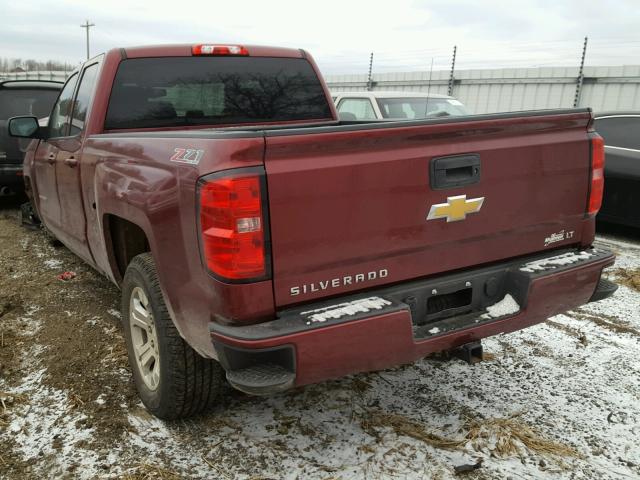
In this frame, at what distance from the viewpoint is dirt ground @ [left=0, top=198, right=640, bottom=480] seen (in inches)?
96.2

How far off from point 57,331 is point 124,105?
1.66 m

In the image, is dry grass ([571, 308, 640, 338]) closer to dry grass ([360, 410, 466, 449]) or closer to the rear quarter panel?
dry grass ([360, 410, 466, 449])

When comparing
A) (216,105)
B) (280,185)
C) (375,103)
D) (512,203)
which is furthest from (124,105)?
(375,103)

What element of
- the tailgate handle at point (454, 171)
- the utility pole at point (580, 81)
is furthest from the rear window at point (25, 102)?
the utility pole at point (580, 81)

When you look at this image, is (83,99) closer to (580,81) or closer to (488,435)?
(488,435)

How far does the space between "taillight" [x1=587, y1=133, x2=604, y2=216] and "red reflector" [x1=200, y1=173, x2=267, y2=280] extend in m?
1.79

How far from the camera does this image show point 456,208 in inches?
95.3

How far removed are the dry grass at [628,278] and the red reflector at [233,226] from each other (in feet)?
13.4

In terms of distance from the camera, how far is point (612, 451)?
254cm

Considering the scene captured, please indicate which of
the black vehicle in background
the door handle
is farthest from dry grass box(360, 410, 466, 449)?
the black vehicle in background

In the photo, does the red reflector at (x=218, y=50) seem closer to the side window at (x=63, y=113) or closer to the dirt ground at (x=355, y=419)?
the side window at (x=63, y=113)

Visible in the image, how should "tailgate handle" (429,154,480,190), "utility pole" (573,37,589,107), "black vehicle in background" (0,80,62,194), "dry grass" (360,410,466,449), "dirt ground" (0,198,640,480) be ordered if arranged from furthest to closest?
"utility pole" (573,37,589,107), "black vehicle in background" (0,80,62,194), "dry grass" (360,410,466,449), "dirt ground" (0,198,640,480), "tailgate handle" (429,154,480,190)

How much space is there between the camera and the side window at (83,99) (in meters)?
3.62

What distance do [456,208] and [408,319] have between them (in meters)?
0.56
